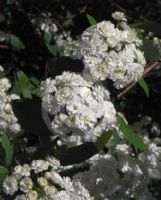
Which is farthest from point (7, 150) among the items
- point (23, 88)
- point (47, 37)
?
point (47, 37)

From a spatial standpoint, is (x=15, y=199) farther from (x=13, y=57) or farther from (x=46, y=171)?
(x=13, y=57)

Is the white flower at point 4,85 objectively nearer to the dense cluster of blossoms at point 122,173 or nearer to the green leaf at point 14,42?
the dense cluster of blossoms at point 122,173

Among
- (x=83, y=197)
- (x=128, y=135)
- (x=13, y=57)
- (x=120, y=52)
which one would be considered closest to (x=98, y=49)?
(x=120, y=52)

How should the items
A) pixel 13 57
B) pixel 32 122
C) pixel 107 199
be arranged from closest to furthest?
pixel 32 122 < pixel 107 199 < pixel 13 57

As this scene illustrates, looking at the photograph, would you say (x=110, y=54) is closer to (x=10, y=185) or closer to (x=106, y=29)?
(x=106, y=29)

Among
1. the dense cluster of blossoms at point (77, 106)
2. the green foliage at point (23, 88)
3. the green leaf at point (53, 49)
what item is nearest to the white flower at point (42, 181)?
the dense cluster of blossoms at point (77, 106)

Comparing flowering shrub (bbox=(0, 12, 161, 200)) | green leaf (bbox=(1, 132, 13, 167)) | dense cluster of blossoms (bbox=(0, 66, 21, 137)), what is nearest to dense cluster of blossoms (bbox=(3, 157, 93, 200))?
flowering shrub (bbox=(0, 12, 161, 200))

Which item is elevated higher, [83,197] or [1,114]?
[1,114]

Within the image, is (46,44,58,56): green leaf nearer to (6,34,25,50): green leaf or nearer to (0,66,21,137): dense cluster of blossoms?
(6,34,25,50): green leaf
